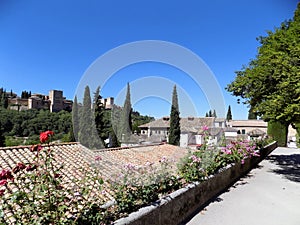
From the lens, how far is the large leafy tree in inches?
264

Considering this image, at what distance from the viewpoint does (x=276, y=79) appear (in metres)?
7.46

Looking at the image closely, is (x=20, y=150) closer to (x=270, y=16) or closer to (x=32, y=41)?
(x=32, y=41)

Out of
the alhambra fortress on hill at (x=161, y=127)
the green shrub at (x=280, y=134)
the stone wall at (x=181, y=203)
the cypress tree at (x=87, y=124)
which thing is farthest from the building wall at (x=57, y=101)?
the green shrub at (x=280, y=134)

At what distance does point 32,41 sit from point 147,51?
6533 mm

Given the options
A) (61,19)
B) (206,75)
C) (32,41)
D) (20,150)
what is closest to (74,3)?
(61,19)

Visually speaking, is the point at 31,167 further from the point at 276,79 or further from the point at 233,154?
the point at 276,79

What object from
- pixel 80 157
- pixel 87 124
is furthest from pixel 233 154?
pixel 80 157

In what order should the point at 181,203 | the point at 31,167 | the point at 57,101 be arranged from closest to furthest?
the point at 31,167 < the point at 181,203 < the point at 57,101

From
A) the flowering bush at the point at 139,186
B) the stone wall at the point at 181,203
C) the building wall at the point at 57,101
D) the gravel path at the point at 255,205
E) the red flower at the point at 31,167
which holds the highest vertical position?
the building wall at the point at 57,101

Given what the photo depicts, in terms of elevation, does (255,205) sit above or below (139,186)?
below

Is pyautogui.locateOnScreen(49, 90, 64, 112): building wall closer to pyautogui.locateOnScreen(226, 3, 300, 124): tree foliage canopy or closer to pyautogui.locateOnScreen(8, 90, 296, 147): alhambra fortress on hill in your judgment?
pyautogui.locateOnScreen(8, 90, 296, 147): alhambra fortress on hill

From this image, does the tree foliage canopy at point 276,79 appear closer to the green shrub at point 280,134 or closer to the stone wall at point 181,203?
the stone wall at point 181,203

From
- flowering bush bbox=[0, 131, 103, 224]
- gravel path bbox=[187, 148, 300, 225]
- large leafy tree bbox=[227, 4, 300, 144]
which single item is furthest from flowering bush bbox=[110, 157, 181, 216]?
large leafy tree bbox=[227, 4, 300, 144]

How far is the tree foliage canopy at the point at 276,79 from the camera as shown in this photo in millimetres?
6703
